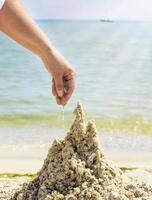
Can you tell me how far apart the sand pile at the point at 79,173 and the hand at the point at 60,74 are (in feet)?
3.82

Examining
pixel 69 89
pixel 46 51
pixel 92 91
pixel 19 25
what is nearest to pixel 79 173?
pixel 69 89

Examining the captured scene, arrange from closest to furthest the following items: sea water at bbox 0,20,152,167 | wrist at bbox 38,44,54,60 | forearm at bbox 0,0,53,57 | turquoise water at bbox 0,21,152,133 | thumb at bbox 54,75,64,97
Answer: forearm at bbox 0,0,53,57 < wrist at bbox 38,44,54,60 < thumb at bbox 54,75,64,97 < sea water at bbox 0,20,152,167 < turquoise water at bbox 0,21,152,133

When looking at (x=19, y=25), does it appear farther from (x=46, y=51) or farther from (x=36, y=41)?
(x=46, y=51)

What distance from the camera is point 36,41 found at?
407 centimetres

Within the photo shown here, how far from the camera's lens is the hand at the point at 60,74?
13.8 ft

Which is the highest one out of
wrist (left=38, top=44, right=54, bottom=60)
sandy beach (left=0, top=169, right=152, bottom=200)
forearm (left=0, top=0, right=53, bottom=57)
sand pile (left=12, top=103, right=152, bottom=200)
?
forearm (left=0, top=0, right=53, bottom=57)

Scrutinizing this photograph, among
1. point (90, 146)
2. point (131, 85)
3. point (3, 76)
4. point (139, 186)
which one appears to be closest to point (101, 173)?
point (90, 146)

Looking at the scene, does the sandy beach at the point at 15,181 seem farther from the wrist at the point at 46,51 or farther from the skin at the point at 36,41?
the wrist at the point at 46,51

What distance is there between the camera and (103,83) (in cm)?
2561

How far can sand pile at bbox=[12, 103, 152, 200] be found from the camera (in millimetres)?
5352

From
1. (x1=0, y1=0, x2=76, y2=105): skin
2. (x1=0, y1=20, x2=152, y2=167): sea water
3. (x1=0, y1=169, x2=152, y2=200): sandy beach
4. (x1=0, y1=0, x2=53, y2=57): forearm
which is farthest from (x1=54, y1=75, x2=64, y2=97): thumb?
(x1=0, y1=20, x2=152, y2=167): sea water

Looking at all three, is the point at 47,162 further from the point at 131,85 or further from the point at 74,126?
the point at 131,85

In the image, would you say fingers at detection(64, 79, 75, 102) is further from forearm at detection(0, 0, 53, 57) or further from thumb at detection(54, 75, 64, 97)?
forearm at detection(0, 0, 53, 57)

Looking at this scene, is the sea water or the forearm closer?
the forearm
